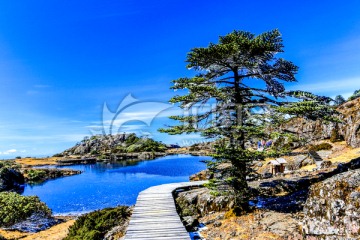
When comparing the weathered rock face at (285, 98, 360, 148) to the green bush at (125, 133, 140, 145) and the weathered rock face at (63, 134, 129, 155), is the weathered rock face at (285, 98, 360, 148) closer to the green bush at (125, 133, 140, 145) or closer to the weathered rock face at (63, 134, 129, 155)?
the green bush at (125, 133, 140, 145)

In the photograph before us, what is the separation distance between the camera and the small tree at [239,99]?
1243 centimetres

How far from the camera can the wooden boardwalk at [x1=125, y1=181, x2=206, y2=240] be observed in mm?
10961

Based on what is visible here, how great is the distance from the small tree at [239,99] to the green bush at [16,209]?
16.7 m

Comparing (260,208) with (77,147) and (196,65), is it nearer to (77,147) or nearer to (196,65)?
(196,65)

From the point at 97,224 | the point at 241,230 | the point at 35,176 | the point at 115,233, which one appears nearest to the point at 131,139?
the point at 35,176

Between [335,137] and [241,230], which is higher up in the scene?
[335,137]

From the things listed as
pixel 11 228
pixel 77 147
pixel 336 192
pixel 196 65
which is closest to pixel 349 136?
pixel 196 65

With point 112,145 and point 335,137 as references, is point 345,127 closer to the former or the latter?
point 335,137

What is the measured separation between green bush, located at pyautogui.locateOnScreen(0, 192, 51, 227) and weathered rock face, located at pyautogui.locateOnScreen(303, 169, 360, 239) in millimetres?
22758

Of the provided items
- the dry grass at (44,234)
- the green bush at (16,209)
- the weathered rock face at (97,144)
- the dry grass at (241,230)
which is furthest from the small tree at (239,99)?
the weathered rock face at (97,144)

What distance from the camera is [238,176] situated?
13.3m

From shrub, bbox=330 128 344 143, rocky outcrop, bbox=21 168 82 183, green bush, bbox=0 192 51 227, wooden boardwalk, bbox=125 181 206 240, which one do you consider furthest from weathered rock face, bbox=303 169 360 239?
rocky outcrop, bbox=21 168 82 183

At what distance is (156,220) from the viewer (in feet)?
42.1

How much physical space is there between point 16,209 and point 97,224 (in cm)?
1202
